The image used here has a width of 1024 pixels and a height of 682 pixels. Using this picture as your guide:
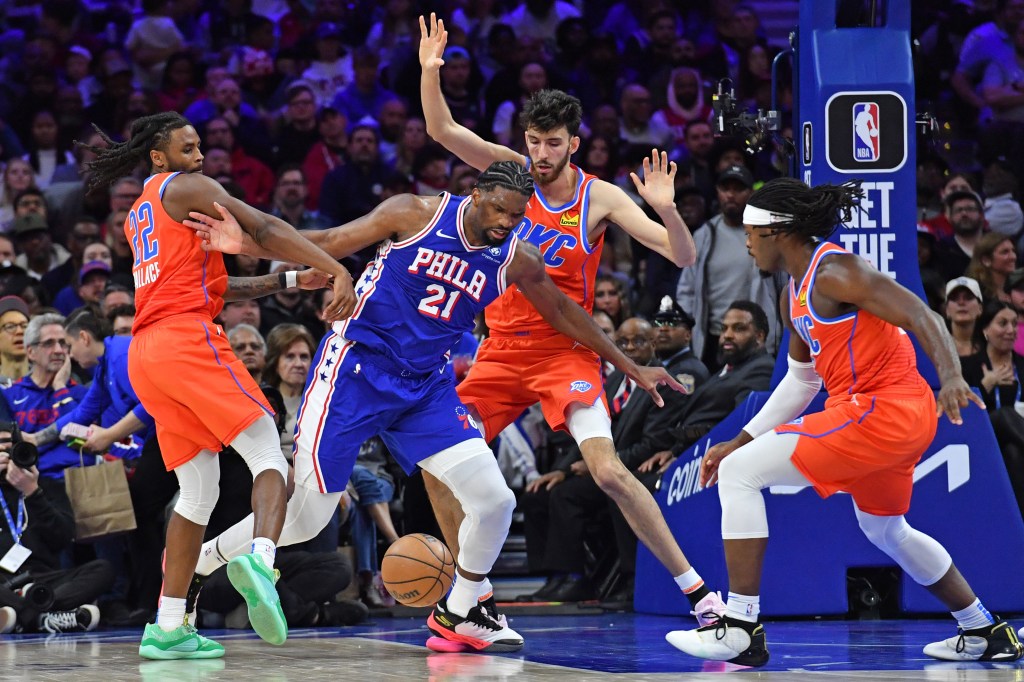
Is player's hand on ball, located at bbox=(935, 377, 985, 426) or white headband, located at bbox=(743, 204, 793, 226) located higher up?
white headband, located at bbox=(743, 204, 793, 226)

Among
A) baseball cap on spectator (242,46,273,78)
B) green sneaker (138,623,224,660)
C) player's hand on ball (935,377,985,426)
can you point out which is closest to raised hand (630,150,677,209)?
player's hand on ball (935,377,985,426)

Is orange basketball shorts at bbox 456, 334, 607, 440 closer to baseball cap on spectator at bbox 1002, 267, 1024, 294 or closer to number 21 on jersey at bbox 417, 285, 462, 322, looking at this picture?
number 21 on jersey at bbox 417, 285, 462, 322

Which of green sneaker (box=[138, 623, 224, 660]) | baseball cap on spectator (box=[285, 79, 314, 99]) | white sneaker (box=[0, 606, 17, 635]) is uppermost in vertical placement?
baseball cap on spectator (box=[285, 79, 314, 99])

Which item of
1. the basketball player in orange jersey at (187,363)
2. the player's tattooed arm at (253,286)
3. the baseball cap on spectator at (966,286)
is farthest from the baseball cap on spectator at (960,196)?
the basketball player in orange jersey at (187,363)

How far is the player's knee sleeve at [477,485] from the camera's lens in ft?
20.0

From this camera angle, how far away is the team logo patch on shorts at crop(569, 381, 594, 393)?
21.5 feet

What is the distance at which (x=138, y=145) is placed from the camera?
6.22 meters

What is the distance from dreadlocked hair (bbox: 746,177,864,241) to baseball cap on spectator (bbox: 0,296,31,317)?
A: 5427 millimetres

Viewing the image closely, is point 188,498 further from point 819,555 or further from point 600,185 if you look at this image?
point 819,555

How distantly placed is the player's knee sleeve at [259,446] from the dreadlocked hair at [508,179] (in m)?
1.33

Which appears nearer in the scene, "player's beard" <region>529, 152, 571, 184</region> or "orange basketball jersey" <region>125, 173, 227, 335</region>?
"orange basketball jersey" <region>125, 173, 227, 335</region>

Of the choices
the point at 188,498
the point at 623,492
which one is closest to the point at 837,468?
the point at 623,492

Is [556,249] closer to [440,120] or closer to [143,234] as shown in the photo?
[440,120]

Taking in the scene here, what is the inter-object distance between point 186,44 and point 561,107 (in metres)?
8.43
